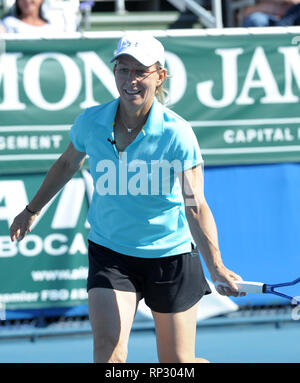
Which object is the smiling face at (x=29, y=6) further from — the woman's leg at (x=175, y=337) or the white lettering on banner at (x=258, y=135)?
the woman's leg at (x=175, y=337)

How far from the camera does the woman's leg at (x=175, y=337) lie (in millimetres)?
3590

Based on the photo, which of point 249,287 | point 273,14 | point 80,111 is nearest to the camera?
point 249,287

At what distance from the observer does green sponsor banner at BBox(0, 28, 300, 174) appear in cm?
566

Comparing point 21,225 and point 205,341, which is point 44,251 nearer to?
point 205,341

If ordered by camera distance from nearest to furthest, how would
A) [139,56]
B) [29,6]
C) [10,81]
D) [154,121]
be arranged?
[139,56] < [154,121] < [10,81] < [29,6]

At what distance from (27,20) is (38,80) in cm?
147

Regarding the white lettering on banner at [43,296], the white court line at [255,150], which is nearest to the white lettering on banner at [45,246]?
the white lettering on banner at [43,296]

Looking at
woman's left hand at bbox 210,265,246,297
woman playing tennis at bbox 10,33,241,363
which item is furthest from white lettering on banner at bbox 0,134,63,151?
woman's left hand at bbox 210,265,246,297

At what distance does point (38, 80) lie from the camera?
570 cm

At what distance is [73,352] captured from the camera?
5480 millimetres

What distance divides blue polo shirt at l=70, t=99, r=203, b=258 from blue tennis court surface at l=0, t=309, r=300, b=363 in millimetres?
1942

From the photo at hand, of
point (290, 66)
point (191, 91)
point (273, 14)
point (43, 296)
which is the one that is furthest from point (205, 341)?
point (273, 14)

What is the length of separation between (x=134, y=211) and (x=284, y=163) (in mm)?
2667

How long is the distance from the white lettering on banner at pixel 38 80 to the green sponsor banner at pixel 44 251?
0.57m
